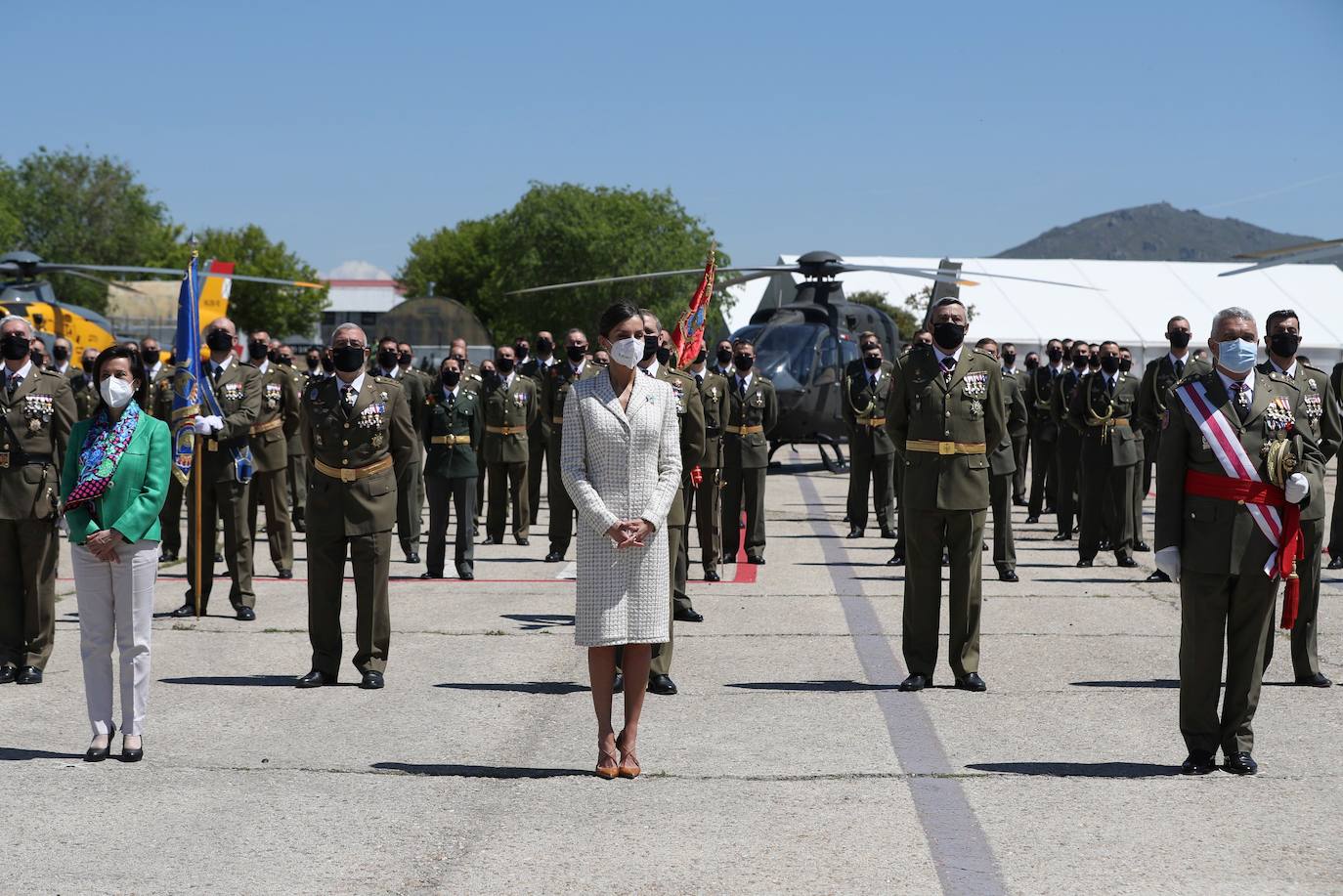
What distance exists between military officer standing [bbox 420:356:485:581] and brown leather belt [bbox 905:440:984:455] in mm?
5483

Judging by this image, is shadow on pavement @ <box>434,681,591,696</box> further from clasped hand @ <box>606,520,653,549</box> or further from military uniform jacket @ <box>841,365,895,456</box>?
military uniform jacket @ <box>841,365,895,456</box>

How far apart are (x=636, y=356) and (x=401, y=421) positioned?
108 inches

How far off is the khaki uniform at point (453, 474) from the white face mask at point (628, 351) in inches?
266

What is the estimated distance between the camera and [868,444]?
1672cm

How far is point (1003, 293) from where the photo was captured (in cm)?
5844

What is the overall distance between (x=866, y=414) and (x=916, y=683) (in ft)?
28.2

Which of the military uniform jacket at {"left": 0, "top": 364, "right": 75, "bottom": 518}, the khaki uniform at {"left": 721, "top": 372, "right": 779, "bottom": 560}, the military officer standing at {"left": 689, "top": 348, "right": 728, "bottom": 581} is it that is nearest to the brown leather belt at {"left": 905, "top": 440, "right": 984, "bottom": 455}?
the military officer standing at {"left": 689, "top": 348, "right": 728, "bottom": 581}

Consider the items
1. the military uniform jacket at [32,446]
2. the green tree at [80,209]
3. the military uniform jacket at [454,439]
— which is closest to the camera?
the military uniform jacket at [32,446]

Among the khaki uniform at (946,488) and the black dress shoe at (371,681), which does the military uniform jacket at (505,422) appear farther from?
the khaki uniform at (946,488)

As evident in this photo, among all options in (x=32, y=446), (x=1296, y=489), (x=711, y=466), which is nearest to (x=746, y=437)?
(x=711, y=466)

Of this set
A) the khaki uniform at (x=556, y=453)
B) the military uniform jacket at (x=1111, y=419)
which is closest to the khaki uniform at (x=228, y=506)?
the khaki uniform at (x=556, y=453)

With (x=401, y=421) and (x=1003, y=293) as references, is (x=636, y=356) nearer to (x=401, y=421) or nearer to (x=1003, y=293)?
(x=401, y=421)

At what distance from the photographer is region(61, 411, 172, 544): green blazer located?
6.75 meters

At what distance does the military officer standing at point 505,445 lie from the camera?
623 inches
